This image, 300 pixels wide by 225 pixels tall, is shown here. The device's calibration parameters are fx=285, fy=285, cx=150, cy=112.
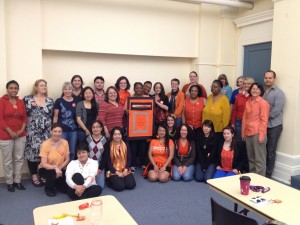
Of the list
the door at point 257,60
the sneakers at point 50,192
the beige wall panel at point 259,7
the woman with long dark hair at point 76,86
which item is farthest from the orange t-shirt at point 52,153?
the beige wall panel at point 259,7

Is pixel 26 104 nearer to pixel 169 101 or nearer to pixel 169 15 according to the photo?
pixel 169 101

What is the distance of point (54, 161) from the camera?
3.93 m

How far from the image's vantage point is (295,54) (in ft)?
14.1

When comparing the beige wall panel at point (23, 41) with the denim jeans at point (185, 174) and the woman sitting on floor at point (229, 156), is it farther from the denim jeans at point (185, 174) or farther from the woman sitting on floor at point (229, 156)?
the woman sitting on floor at point (229, 156)

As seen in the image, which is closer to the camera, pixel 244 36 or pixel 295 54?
pixel 295 54

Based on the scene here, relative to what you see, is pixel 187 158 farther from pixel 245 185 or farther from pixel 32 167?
pixel 32 167

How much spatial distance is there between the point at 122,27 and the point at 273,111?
9.74ft

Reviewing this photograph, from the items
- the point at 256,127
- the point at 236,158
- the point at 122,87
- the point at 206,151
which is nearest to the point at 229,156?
the point at 236,158

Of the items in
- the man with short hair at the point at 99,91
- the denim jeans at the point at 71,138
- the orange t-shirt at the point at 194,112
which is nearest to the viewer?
the denim jeans at the point at 71,138

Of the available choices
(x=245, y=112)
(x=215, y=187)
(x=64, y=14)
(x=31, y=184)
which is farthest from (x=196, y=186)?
(x=64, y=14)

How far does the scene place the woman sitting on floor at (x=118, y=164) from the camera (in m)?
4.08

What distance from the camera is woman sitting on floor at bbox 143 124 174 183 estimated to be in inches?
176

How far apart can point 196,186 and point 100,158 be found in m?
1.49

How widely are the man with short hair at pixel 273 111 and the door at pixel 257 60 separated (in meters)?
0.95
